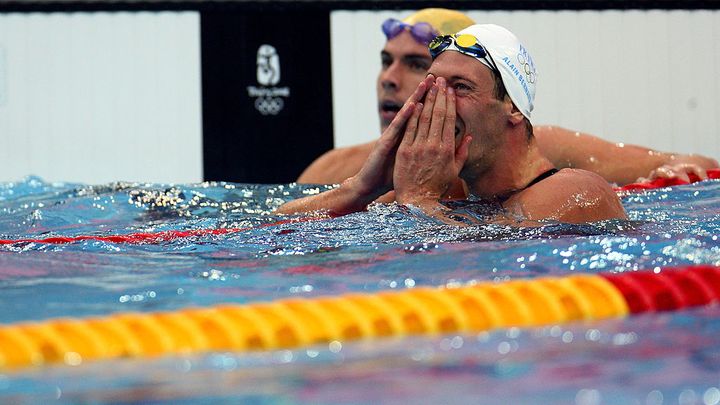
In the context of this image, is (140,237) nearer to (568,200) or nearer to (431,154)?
(431,154)

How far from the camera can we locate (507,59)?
3.65 meters

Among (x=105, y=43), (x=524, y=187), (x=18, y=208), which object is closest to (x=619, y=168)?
(x=524, y=187)

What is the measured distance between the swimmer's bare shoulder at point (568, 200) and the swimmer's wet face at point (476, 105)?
0.61 ft

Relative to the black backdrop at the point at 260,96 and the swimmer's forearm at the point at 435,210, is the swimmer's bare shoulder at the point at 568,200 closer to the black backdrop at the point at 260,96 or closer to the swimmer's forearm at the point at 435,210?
the swimmer's forearm at the point at 435,210

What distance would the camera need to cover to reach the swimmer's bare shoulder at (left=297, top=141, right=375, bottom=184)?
5410mm

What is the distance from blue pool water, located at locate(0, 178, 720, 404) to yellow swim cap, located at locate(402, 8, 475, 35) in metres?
1.16

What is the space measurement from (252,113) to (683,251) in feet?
15.1

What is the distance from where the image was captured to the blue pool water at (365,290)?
1733mm

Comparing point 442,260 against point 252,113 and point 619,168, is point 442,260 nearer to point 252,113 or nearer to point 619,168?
point 619,168

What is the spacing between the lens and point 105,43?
7.21 m

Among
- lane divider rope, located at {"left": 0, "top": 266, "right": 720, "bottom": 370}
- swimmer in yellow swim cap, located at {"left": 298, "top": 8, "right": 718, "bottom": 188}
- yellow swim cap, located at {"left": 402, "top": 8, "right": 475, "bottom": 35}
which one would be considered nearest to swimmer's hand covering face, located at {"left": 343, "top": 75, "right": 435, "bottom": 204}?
swimmer in yellow swim cap, located at {"left": 298, "top": 8, "right": 718, "bottom": 188}

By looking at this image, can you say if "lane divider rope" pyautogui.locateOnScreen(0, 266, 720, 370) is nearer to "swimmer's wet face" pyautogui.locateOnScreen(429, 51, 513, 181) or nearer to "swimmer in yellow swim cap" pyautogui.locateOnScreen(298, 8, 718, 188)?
"swimmer's wet face" pyautogui.locateOnScreen(429, 51, 513, 181)

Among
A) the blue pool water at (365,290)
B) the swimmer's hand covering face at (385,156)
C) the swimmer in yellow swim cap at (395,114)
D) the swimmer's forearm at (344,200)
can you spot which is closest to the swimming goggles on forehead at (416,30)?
the swimmer in yellow swim cap at (395,114)

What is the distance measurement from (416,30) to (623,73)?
2856mm
